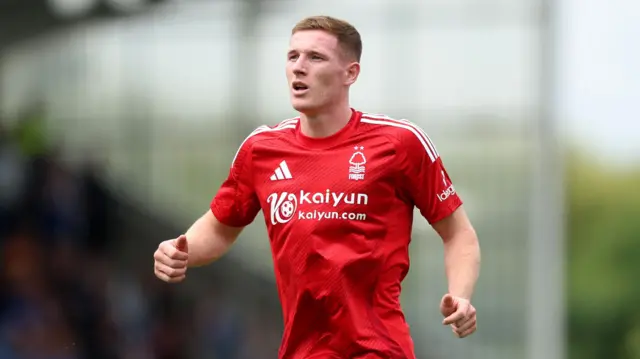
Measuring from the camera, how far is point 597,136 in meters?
55.6

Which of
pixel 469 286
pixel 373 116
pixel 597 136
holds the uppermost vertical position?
pixel 373 116

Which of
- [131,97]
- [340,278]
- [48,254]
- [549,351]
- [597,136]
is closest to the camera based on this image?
[340,278]

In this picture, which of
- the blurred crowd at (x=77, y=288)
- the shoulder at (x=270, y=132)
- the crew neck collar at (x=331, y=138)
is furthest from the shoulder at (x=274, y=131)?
the blurred crowd at (x=77, y=288)

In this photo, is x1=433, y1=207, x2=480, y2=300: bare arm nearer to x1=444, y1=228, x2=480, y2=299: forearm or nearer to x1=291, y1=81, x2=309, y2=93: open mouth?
x1=444, y1=228, x2=480, y2=299: forearm

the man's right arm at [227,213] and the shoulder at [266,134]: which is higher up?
the shoulder at [266,134]

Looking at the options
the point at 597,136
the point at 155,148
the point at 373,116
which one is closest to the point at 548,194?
the point at 155,148

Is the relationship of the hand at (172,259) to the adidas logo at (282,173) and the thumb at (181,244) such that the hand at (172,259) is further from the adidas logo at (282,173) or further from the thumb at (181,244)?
the adidas logo at (282,173)

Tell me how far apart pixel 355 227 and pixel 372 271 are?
21 cm

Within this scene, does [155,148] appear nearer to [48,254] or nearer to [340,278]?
[48,254]

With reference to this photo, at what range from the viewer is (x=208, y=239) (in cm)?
721

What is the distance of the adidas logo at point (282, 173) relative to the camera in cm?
690

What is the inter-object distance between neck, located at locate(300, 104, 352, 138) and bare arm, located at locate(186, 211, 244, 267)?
2.18 ft

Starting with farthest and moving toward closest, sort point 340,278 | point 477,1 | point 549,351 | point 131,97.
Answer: point 477,1 < point 131,97 < point 549,351 < point 340,278

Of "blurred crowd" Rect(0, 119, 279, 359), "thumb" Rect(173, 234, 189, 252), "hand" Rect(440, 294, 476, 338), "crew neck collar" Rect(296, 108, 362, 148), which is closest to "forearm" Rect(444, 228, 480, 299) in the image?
"hand" Rect(440, 294, 476, 338)
